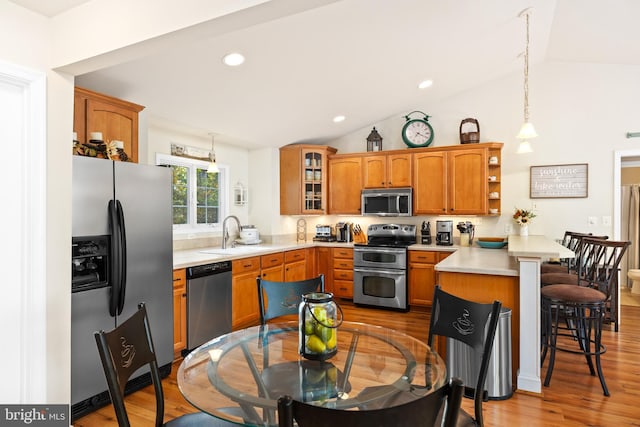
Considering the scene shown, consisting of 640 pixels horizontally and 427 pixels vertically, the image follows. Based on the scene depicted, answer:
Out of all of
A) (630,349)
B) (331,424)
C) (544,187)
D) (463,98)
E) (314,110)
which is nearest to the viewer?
(331,424)

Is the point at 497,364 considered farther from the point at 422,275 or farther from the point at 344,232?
the point at 344,232

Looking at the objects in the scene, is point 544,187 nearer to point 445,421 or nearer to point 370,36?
point 370,36

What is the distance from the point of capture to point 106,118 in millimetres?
2846

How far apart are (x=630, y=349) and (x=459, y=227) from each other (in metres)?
2.20

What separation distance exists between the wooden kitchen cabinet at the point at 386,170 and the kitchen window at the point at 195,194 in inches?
80.8

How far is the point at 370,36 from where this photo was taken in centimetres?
322

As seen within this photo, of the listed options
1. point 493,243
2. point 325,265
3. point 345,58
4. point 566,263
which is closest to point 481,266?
point 493,243

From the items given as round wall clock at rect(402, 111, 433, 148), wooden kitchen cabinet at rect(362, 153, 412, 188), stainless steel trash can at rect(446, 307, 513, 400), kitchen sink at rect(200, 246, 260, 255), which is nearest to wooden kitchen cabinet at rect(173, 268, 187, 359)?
kitchen sink at rect(200, 246, 260, 255)

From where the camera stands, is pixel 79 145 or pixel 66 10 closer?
pixel 66 10

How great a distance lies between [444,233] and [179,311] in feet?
11.7

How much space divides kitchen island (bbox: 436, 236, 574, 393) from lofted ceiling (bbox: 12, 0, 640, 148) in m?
2.05

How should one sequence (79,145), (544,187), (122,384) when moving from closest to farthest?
1. (122,384)
2. (79,145)
3. (544,187)

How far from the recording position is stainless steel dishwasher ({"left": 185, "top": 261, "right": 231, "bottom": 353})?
3.29 metres

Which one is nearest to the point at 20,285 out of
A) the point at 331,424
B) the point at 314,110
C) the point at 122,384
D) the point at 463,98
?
the point at 122,384
